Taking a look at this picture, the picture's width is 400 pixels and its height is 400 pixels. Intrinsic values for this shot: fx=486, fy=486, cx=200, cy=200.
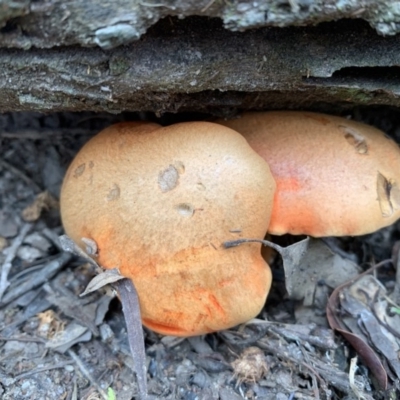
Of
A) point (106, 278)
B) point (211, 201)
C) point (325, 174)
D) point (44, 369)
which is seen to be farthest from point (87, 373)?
point (325, 174)

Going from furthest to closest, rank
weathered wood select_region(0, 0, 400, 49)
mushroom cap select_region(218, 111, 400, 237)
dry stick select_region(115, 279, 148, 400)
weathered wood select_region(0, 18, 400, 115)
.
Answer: mushroom cap select_region(218, 111, 400, 237) < dry stick select_region(115, 279, 148, 400) < weathered wood select_region(0, 18, 400, 115) < weathered wood select_region(0, 0, 400, 49)

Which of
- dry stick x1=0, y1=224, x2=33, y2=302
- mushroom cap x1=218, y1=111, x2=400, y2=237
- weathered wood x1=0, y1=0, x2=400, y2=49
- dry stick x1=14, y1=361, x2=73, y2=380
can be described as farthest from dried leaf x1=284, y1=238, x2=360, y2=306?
dry stick x1=0, y1=224, x2=33, y2=302

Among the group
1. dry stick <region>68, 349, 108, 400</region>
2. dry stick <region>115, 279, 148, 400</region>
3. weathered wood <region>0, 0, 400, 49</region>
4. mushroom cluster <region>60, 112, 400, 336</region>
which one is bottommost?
dry stick <region>68, 349, 108, 400</region>

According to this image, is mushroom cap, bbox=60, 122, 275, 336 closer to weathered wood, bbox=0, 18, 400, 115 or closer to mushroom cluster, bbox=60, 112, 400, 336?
mushroom cluster, bbox=60, 112, 400, 336

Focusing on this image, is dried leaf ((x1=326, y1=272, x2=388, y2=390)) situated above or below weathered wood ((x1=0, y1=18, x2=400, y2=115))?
below

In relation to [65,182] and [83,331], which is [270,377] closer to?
[83,331]

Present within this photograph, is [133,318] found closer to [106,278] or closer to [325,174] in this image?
[106,278]

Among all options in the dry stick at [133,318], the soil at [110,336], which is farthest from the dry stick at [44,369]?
the dry stick at [133,318]
